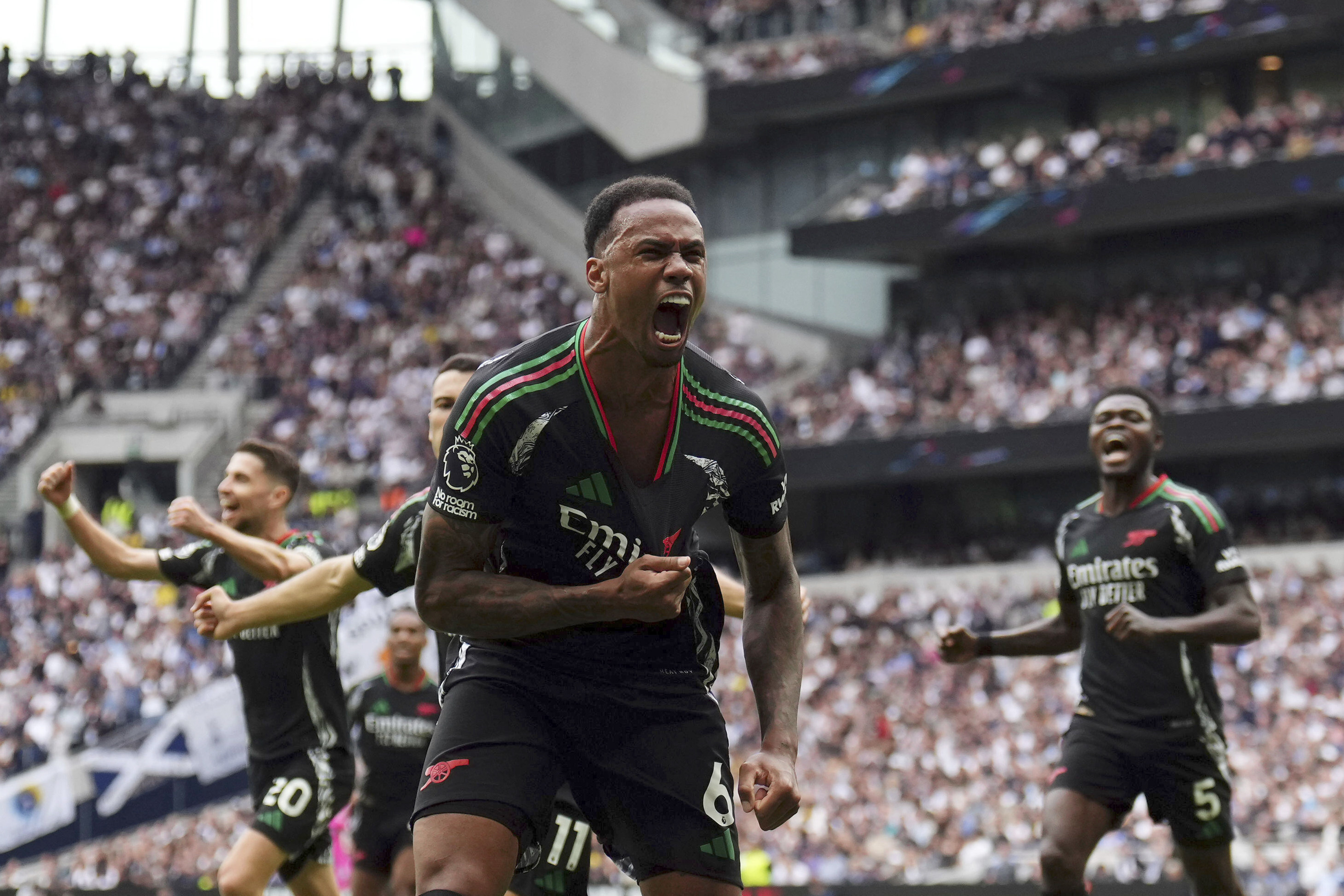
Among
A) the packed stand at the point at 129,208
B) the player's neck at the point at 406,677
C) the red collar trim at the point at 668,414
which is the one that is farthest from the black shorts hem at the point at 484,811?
the packed stand at the point at 129,208

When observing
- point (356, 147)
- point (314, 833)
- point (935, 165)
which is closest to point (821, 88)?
point (935, 165)

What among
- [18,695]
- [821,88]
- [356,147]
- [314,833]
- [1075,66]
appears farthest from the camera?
[356,147]

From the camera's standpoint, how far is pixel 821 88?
35281 mm

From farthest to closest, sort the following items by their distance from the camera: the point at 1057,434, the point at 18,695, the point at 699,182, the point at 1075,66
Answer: the point at 699,182 → the point at 1075,66 → the point at 1057,434 → the point at 18,695

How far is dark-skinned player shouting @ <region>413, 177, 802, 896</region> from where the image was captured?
187 inches

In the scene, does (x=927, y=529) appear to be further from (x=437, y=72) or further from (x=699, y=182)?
(x=437, y=72)

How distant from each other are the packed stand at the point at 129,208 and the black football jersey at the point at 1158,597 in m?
31.4

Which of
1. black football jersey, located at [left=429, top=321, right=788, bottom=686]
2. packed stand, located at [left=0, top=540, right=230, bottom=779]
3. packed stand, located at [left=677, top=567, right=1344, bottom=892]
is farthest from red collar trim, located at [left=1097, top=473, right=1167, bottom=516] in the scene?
packed stand, located at [left=0, top=540, right=230, bottom=779]

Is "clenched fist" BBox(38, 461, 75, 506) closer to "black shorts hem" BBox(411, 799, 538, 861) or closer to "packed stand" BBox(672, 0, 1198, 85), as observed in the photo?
"black shorts hem" BBox(411, 799, 538, 861)

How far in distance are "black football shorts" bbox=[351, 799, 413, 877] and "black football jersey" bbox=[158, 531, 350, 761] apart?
1361 mm

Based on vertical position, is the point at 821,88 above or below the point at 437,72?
below

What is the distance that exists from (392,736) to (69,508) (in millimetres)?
2735

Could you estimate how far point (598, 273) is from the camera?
4.88 meters

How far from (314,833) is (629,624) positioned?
446 centimetres
